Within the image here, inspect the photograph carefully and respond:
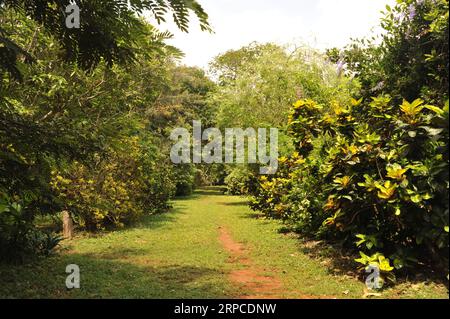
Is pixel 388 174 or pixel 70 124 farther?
pixel 388 174

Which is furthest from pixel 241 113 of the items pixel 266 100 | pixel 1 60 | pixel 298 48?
pixel 1 60

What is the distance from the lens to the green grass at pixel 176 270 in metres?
6.84

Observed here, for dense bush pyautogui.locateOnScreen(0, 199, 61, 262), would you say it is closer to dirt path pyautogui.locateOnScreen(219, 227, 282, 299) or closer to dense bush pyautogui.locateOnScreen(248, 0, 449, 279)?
dirt path pyautogui.locateOnScreen(219, 227, 282, 299)

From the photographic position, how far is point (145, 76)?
16.7 metres

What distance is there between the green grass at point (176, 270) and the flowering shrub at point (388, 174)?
83cm

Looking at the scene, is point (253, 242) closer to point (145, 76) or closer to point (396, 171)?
point (396, 171)

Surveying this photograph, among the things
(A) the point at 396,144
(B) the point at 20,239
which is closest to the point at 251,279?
(A) the point at 396,144

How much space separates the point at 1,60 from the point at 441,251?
6777mm

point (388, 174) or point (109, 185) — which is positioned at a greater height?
point (388, 174)

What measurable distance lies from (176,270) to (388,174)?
4741 mm

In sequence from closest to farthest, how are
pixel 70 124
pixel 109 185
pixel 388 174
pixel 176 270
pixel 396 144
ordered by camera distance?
pixel 70 124
pixel 388 174
pixel 396 144
pixel 176 270
pixel 109 185

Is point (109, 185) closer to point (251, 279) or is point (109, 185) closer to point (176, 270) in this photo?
point (176, 270)

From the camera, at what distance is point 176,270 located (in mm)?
8922

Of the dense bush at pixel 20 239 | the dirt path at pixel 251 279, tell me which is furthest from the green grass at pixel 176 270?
the dense bush at pixel 20 239
